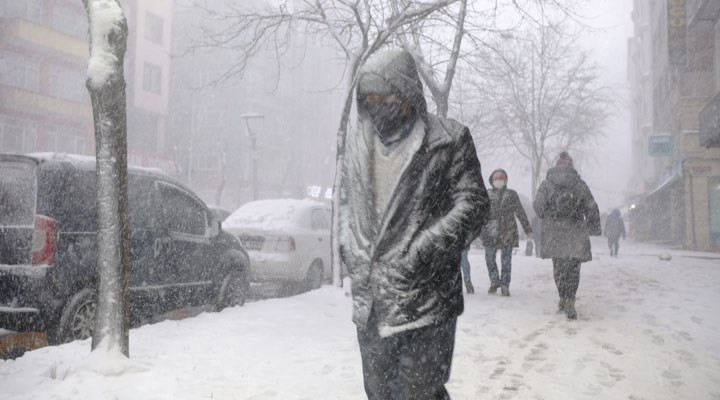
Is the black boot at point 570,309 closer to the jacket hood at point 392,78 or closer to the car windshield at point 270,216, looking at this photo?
the car windshield at point 270,216

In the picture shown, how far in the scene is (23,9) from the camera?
30125 millimetres

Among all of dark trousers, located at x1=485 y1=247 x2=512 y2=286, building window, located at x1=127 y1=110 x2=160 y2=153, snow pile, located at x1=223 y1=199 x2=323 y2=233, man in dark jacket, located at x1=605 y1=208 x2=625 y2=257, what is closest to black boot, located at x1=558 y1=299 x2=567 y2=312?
dark trousers, located at x1=485 y1=247 x2=512 y2=286

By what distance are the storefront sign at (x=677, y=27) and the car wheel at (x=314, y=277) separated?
61.6 ft

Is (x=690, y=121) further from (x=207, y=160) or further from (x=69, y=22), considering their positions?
(x=207, y=160)

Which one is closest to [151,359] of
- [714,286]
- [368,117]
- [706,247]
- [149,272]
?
[149,272]

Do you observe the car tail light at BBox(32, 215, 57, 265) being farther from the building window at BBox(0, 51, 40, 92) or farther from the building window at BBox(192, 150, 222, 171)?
the building window at BBox(192, 150, 222, 171)

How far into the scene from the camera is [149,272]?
6.82m

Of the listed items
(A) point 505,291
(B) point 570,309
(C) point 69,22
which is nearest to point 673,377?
(B) point 570,309

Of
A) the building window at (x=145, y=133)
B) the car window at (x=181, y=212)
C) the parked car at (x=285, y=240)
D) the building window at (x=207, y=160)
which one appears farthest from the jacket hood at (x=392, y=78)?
the building window at (x=207, y=160)

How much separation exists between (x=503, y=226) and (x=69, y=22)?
32001 millimetres

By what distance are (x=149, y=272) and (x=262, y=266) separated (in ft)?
12.5

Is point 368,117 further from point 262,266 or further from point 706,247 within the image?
point 706,247

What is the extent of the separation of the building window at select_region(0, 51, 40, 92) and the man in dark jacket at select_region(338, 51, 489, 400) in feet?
105

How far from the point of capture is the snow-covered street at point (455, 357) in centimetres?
438
